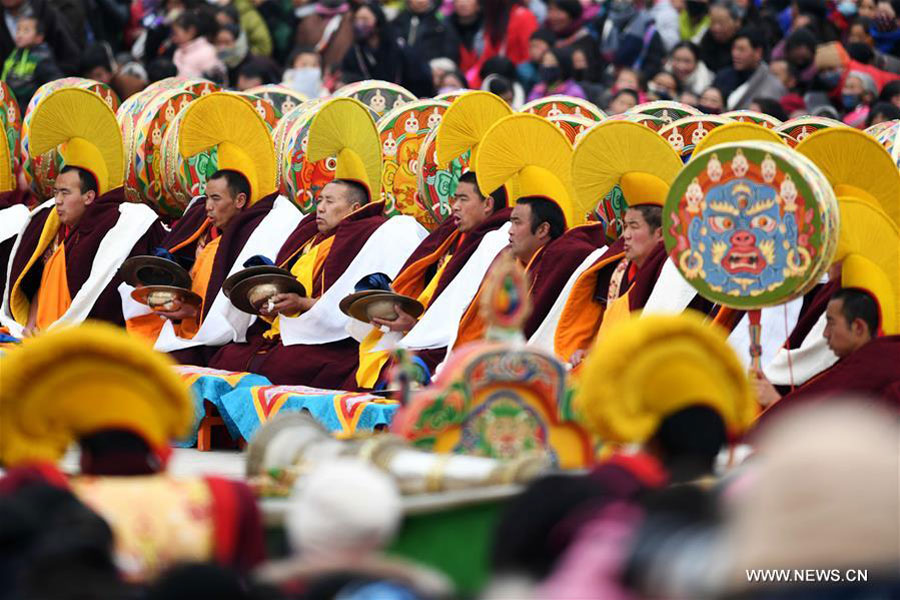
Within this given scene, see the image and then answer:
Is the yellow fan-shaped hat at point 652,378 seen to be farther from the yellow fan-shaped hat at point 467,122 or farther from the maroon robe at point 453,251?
the yellow fan-shaped hat at point 467,122

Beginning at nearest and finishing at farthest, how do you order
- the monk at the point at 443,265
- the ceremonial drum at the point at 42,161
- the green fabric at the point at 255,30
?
the monk at the point at 443,265
the ceremonial drum at the point at 42,161
the green fabric at the point at 255,30

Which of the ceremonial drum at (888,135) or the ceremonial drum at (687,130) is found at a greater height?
the ceremonial drum at (687,130)

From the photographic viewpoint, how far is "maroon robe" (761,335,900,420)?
6055mm

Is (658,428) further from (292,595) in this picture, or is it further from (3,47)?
(3,47)

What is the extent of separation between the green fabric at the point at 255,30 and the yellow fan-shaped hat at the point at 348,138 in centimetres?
525

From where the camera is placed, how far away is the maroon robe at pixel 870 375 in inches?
238

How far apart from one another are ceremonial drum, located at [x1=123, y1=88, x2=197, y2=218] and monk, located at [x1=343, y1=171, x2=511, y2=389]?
113 inches

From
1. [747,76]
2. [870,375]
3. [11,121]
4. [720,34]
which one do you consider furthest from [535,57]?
[870,375]

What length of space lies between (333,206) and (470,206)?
96 cm

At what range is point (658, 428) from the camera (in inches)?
165

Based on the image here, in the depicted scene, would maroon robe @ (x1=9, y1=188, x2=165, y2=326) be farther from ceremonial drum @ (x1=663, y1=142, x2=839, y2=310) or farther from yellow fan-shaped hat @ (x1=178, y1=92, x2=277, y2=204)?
ceremonial drum @ (x1=663, y1=142, x2=839, y2=310)

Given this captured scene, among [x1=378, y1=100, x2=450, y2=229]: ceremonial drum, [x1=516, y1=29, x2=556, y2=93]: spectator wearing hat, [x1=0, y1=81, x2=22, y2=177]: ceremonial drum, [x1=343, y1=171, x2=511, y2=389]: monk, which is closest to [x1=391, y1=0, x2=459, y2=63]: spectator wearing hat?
[x1=516, y1=29, x2=556, y2=93]: spectator wearing hat

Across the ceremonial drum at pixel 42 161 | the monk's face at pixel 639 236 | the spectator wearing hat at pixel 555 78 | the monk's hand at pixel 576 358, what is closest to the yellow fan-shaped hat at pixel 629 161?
the monk's face at pixel 639 236

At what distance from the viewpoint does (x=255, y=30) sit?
14984 mm
